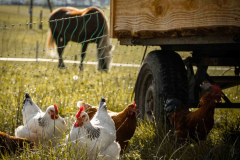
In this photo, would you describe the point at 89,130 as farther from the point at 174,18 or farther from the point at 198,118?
the point at 174,18

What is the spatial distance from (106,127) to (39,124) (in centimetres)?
90

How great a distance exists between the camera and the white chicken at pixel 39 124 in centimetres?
317

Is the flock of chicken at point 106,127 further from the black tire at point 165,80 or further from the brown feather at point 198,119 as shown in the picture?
the black tire at point 165,80

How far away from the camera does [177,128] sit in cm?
296

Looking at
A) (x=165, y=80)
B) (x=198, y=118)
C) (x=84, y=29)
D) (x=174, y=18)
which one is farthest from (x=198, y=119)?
(x=84, y=29)

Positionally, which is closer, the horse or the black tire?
the black tire

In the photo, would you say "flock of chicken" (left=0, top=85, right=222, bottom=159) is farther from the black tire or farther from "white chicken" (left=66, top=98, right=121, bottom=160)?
the black tire

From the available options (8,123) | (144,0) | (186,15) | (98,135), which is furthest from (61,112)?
(186,15)

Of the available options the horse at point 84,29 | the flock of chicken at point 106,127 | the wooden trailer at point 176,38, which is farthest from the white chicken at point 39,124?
the horse at point 84,29

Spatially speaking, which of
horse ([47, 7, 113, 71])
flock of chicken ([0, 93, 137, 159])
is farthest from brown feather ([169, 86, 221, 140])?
horse ([47, 7, 113, 71])

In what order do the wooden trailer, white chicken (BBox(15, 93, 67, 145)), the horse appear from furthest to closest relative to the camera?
1. the horse
2. white chicken (BBox(15, 93, 67, 145))
3. the wooden trailer

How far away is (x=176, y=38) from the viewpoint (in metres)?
2.74

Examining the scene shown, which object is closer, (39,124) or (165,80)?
(165,80)

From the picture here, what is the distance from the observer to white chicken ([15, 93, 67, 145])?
317 centimetres
